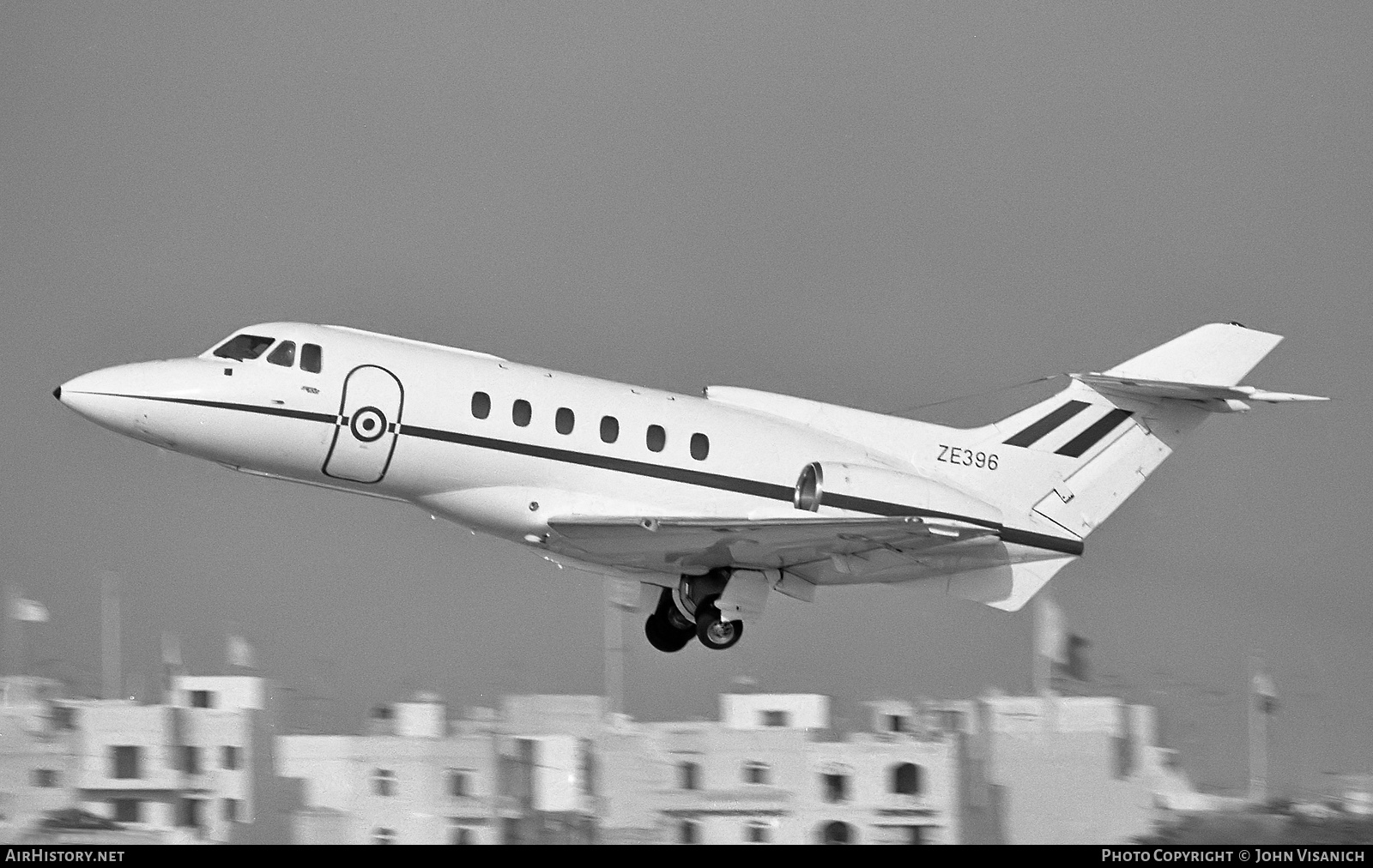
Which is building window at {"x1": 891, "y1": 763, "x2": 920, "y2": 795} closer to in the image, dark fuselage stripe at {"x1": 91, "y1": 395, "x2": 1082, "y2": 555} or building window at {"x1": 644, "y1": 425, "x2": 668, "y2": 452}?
dark fuselage stripe at {"x1": 91, "y1": 395, "x2": 1082, "y2": 555}

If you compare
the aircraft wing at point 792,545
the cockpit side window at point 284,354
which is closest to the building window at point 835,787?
the aircraft wing at point 792,545

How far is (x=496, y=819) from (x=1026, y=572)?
69.5 ft

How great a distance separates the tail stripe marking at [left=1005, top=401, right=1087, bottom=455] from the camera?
91.0 ft

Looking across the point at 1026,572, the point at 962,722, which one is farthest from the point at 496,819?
the point at 1026,572

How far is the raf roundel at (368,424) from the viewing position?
24.1 m

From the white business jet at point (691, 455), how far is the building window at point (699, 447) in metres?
0.03

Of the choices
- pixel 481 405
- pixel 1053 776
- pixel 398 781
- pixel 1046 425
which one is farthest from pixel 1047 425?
pixel 398 781

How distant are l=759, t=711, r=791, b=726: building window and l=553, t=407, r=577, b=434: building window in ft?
92.9

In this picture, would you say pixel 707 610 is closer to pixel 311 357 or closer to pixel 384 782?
pixel 311 357

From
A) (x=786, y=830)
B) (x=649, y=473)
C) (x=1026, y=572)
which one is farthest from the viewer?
(x=786, y=830)

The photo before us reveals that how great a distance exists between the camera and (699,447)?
25516mm

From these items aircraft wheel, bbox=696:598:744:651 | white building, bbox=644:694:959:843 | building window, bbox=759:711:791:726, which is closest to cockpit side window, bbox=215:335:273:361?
aircraft wheel, bbox=696:598:744:651
